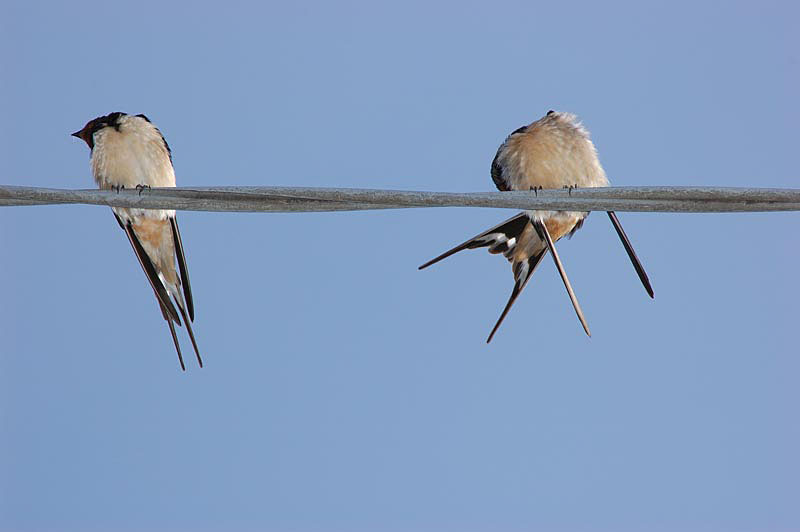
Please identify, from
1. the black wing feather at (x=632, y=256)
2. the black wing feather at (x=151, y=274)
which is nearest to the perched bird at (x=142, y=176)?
the black wing feather at (x=151, y=274)

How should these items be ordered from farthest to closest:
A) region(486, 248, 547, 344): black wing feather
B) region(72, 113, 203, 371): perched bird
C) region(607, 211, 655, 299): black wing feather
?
region(72, 113, 203, 371): perched bird → region(486, 248, 547, 344): black wing feather → region(607, 211, 655, 299): black wing feather

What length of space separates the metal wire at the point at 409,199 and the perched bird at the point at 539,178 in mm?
1310

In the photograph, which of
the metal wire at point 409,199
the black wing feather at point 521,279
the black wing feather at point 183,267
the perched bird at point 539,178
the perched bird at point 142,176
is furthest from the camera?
the perched bird at point 142,176

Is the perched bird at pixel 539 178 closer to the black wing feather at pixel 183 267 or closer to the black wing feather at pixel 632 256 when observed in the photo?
the black wing feather at pixel 632 256

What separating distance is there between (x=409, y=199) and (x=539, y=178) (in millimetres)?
1843

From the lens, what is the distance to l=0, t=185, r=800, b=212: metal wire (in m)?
3.10

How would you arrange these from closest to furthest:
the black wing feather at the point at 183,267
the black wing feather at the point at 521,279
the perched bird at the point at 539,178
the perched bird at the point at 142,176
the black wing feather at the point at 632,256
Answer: the black wing feather at the point at 632,256, the black wing feather at the point at 521,279, the black wing feather at the point at 183,267, the perched bird at the point at 539,178, the perched bird at the point at 142,176

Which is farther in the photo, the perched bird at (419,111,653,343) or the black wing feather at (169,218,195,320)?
the perched bird at (419,111,653,343)

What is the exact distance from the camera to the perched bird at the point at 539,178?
184 inches

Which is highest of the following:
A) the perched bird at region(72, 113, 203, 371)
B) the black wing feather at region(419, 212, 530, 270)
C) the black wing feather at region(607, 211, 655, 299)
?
the perched bird at region(72, 113, 203, 371)

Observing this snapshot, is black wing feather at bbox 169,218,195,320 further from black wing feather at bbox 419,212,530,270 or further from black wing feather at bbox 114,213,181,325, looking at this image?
black wing feather at bbox 419,212,530,270

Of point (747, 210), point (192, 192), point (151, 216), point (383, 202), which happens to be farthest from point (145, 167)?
point (747, 210)

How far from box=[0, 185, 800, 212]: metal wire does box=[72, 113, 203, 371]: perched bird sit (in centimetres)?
172

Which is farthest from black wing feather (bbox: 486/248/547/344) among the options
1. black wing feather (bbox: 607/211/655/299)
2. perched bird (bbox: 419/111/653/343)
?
black wing feather (bbox: 607/211/655/299)
